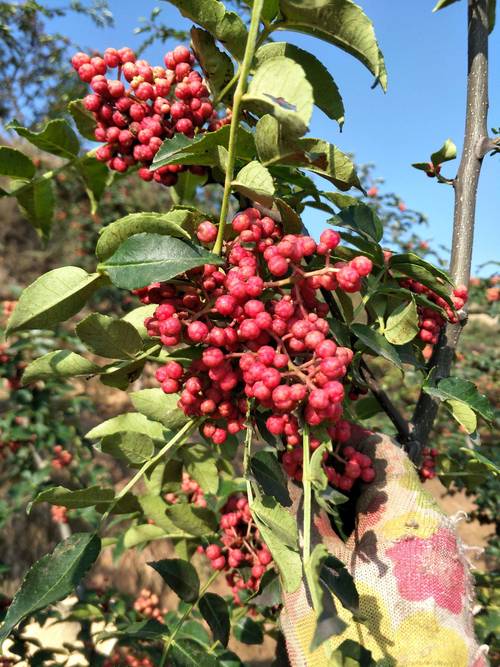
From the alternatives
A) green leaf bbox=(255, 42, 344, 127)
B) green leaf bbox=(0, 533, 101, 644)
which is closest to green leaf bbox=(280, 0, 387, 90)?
green leaf bbox=(255, 42, 344, 127)

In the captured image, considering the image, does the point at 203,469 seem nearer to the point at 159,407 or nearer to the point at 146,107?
the point at 159,407

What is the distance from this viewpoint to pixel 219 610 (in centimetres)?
117

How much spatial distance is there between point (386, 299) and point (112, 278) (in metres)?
0.55

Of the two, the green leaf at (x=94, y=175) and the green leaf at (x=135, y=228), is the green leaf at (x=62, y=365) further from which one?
the green leaf at (x=94, y=175)

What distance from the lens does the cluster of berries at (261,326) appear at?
0.72m

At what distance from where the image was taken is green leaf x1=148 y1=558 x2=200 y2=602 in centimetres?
109

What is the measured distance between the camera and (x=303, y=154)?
0.69m

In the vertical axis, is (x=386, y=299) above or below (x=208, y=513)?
above

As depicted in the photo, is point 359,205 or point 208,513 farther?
point 208,513

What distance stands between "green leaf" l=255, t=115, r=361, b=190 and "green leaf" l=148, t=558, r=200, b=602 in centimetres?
85

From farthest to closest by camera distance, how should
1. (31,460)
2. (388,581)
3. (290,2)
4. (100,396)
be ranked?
(100,396) → (31,460) → (388,581) → (290,2)

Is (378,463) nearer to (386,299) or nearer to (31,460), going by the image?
(386,299)

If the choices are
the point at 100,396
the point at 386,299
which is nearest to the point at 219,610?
the point at 386,299

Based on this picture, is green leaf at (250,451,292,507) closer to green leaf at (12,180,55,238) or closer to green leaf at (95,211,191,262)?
green leaf at (95,211,191,262)
